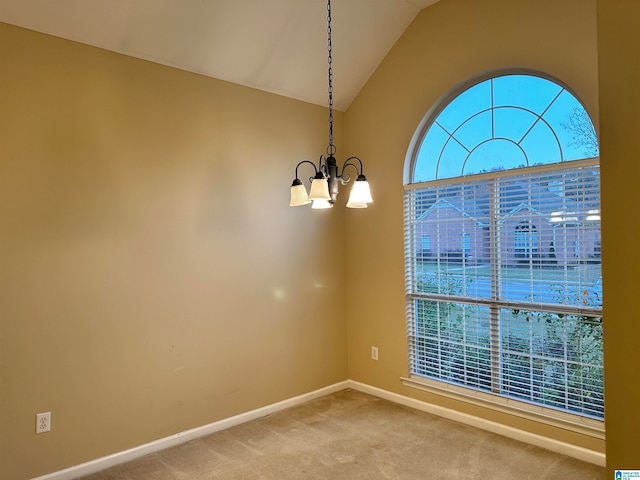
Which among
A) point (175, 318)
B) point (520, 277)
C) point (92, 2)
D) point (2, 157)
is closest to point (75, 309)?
point (175, 318)

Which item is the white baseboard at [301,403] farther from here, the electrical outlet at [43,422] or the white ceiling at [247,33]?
the white ceiling at [247,33]

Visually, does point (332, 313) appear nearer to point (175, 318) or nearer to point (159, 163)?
point (175, 318)

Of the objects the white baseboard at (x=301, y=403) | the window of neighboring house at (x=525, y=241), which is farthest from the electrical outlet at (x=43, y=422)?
the window of neighboring house at (x=525, y=241)

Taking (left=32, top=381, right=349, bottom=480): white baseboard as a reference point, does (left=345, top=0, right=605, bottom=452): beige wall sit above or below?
above

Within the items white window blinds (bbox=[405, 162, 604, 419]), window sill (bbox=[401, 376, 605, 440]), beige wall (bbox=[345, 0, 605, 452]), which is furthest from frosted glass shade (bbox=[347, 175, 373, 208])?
window sill (bbox=[401, 376, 605, 440])

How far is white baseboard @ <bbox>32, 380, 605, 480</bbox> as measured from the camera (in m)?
2.63

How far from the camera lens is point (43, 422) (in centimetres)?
252

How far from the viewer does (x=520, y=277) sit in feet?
9.84

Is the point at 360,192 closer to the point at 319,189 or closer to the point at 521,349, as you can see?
the point at 319,189

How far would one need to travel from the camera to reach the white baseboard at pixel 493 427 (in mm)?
2662

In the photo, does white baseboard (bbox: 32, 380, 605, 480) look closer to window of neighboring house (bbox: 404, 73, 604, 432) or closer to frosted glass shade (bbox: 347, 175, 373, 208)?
window of neighboring house (bbox: 404, 73, 604, 432)

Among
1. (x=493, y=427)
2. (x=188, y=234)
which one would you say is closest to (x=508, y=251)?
(x=493, y=427)

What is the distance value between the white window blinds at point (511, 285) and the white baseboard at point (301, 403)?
23 cm

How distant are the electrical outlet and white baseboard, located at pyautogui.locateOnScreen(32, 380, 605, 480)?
10.6 inches
